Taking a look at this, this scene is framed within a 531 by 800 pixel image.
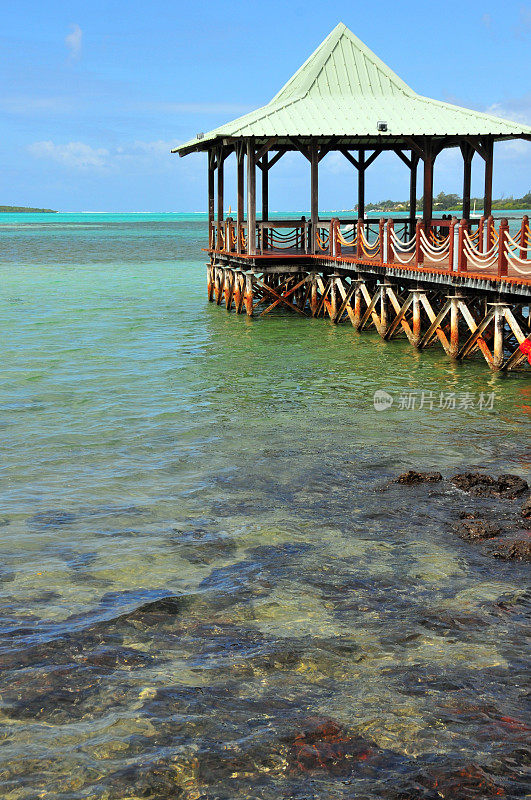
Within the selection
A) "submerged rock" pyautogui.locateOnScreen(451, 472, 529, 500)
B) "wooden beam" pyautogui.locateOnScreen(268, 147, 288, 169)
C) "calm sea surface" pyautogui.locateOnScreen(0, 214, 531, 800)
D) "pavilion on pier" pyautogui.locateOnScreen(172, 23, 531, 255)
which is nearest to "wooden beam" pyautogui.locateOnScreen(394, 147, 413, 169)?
"pavilion on pier" pyautogui.locateOnScreen(172, 23, 531, 255)

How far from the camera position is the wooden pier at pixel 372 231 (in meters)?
19.0

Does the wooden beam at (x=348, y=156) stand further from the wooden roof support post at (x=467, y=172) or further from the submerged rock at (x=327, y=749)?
the submerged rock at (x=327, y=749)

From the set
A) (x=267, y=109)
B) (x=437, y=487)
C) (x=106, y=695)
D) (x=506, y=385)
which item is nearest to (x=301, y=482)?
(x=437, y=487)

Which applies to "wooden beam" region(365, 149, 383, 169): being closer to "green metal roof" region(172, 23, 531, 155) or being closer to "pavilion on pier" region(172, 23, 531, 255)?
"pavilion on pier" region(172, 23, 531, 255)

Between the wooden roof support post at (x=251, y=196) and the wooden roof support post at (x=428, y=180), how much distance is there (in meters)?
4.97

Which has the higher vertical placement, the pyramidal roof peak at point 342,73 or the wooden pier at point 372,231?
the pyramidal roof peak at point 342,73

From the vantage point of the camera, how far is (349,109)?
2780 centimetres

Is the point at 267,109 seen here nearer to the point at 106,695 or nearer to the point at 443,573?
the point at 443,573

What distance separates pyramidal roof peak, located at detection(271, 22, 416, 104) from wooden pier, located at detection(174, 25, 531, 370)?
43 millimetres

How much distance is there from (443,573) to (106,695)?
329cm

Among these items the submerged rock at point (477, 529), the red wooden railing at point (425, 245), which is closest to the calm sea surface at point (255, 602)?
the submerged rock at point (477, 529)

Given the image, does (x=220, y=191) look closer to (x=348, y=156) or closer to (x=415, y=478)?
(x=348, y=156)

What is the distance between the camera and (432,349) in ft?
69.8

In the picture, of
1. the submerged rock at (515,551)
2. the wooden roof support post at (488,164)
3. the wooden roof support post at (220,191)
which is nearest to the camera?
the submerged rock at (515,551)
